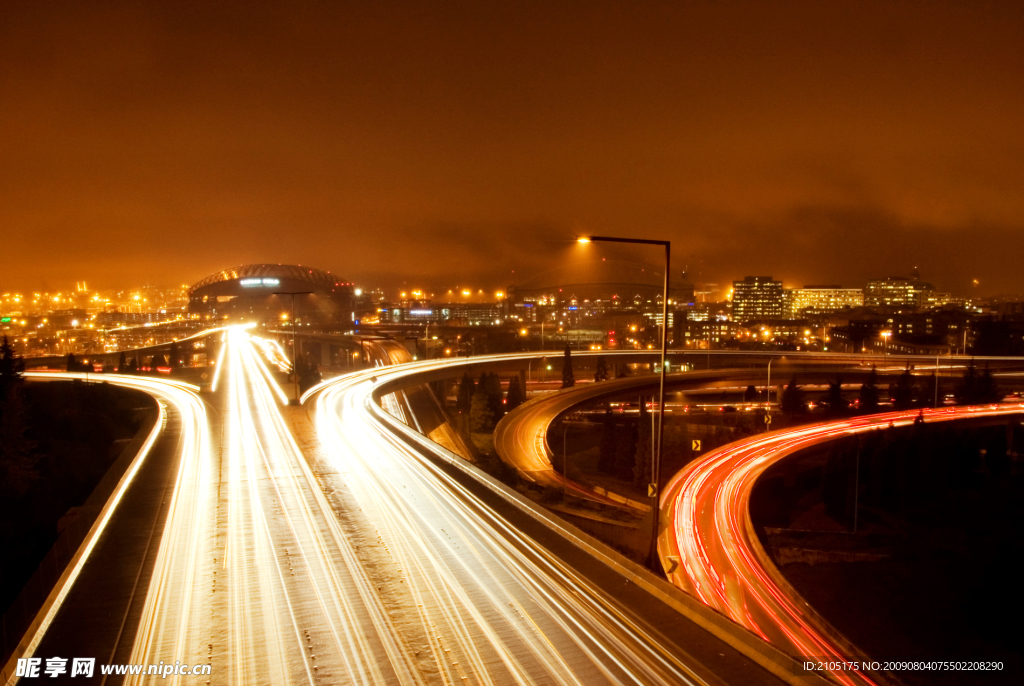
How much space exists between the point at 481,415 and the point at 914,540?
15.1 meters

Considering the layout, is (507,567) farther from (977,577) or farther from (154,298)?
(154,298)

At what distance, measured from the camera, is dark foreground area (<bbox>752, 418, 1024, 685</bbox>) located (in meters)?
9.99

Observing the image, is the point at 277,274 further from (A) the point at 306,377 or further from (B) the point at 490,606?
(B) the point at 490,606

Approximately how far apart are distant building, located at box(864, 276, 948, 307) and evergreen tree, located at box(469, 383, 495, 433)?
112 meters

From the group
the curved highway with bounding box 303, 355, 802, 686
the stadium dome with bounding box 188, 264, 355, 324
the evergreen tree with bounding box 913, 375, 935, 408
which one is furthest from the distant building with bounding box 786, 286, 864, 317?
the curved highway with bounding box 303, 355, 802, 686

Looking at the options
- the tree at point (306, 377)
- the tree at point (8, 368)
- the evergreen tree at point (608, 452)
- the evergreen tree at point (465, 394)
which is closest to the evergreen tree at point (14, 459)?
the tree at point (8, 368)

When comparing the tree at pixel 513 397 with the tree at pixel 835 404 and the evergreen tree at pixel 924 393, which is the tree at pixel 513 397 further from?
the evergreen tree at pixel 924 393

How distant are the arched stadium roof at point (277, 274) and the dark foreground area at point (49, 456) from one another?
8757 cm

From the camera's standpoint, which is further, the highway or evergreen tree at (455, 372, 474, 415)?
evergreen tree at (455, 372, 474, 415)

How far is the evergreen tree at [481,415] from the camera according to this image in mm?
24219

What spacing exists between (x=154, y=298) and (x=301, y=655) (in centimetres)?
15281

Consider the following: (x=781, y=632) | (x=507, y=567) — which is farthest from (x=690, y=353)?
(x=507, y=567)

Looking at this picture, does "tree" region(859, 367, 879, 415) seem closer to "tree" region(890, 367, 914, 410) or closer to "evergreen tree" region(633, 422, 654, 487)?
"tree" region(890, 367, 914, 410)

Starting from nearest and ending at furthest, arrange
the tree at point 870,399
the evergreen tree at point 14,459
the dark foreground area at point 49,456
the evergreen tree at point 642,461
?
the dark foreground area at point 49,456 < the evergreen tree at point 14,459 < the evergreen tree at point 642,461 < the tree at point 870,399
